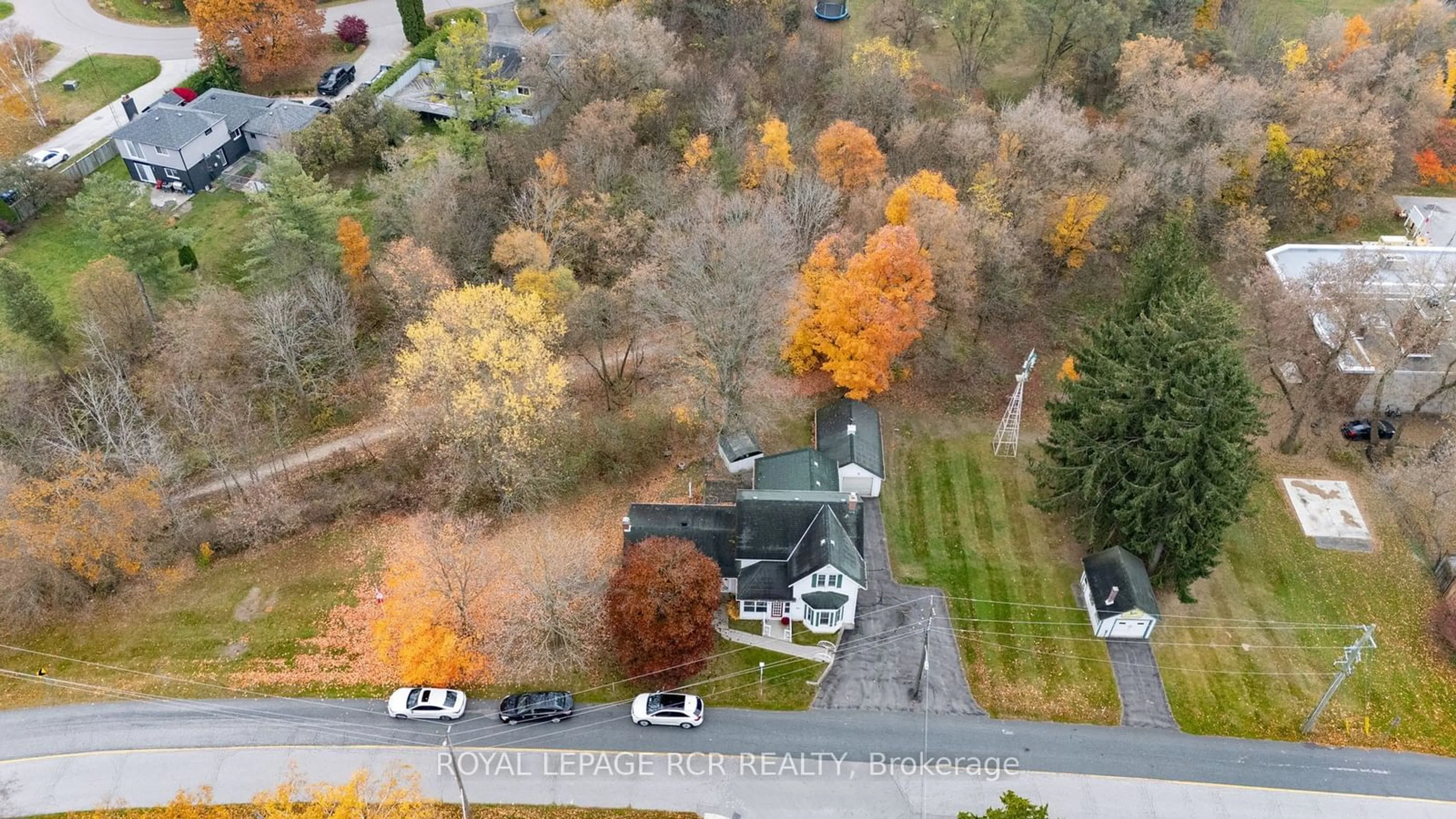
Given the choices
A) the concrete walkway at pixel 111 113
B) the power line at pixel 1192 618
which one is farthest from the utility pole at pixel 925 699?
the concrete walkway at pixel 111 113

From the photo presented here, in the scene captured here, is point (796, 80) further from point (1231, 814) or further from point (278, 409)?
point (1231, 814)

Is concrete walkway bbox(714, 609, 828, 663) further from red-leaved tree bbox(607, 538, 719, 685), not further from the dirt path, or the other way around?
the dirt path

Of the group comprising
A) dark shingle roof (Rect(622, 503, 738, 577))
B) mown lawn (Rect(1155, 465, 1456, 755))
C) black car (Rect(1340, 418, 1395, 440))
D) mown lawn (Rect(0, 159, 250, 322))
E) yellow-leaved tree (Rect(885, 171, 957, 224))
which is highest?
yellow-leaved tree (Rect(885, 171, 957, 224))

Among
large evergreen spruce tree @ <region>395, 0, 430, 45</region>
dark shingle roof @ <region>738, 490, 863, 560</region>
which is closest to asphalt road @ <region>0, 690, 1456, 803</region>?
dark shingle roof @ <region>738, 490, 863, 560</region>

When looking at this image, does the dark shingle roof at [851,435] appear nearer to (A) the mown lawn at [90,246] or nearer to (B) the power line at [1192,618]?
(B) the power line at [1192,618]

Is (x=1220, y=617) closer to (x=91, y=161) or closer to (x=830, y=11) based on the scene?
(x=830, y=11)

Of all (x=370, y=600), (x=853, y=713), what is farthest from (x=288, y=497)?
(x=853, y=713)
